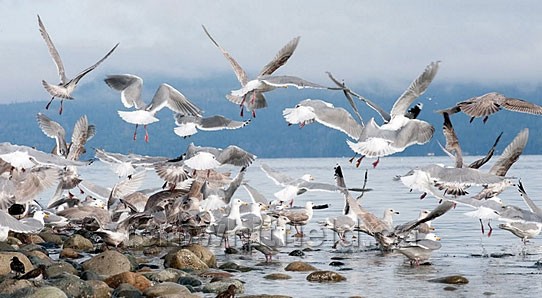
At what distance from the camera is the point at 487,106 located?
13586 millimetres

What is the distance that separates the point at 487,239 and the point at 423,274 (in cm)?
552

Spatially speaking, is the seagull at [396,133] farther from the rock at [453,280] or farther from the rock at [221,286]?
the rock at [221,286]

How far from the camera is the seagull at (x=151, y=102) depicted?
16.9m

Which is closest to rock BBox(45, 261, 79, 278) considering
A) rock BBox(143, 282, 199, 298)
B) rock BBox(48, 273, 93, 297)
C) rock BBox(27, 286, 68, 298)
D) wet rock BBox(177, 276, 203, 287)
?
rock BBox(48, 273, 93, 297)

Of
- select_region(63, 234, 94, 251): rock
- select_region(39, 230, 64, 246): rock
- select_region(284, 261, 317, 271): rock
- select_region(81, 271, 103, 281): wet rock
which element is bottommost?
select_region(81, 271, 103, 281): wet rock

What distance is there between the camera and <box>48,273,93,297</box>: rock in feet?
36.1

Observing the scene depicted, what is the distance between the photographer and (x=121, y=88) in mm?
17531

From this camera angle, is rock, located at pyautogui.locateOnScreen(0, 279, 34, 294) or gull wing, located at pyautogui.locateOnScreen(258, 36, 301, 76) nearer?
rock, located at pyautogui.locateOnScreen(0, 279, 34, 294)

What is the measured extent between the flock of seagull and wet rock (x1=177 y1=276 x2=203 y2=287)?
112 inches

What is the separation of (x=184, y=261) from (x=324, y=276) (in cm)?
236

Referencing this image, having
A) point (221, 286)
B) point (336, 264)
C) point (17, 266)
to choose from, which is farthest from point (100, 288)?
point (336, 264)

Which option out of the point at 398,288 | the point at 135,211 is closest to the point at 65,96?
the point at 135,211

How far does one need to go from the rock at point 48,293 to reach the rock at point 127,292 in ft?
3.18

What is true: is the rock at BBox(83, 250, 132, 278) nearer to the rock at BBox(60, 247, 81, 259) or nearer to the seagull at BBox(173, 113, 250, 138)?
the rock at BBox(60, 247, 81, 259)
